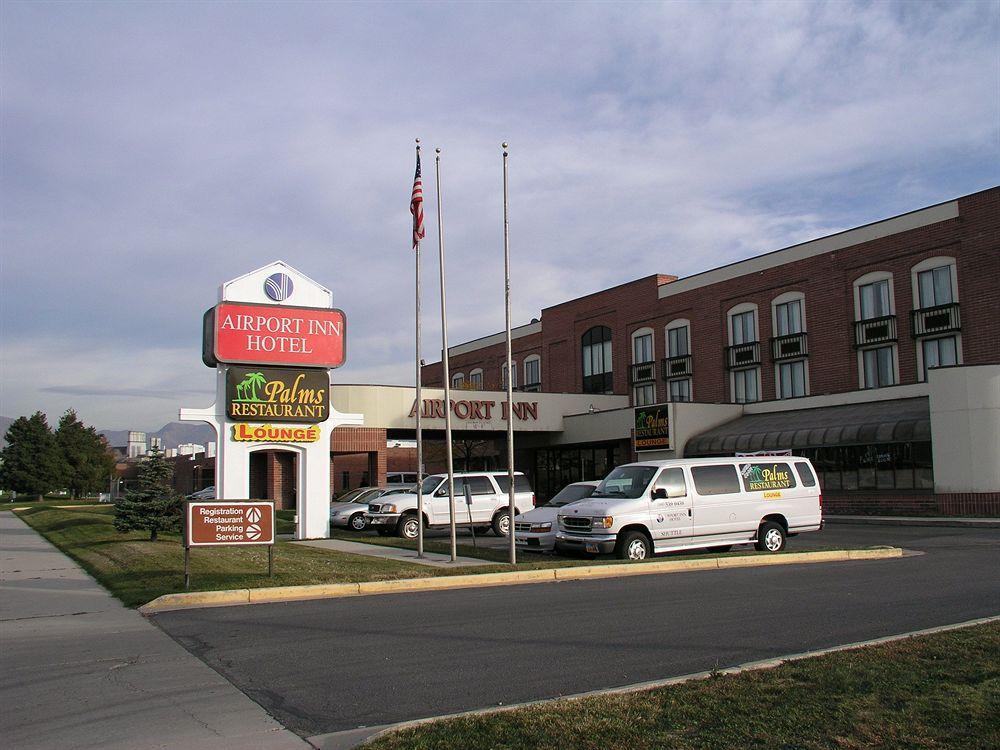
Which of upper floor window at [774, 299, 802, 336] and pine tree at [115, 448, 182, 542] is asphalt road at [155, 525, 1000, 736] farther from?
upper floor window at [774, 299, 802, 336]

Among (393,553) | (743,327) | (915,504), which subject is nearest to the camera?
(393,553)

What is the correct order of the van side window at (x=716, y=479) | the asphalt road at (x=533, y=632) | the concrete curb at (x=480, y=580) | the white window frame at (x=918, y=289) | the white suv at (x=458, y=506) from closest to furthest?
1. the asphalt road at (x=533, y=632)
2. the concrete curb at (x=480, y=580)
3. the van side window at (x=716, y=479)
4. the white suv at (x=458, y=506)
5. the white window frame at (x=918, y=289)

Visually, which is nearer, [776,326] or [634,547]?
[634,547]

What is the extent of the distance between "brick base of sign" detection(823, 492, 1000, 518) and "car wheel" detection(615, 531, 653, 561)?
17.9 meters

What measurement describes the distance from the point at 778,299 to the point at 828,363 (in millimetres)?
4249

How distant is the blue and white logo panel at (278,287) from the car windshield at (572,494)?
368 inches

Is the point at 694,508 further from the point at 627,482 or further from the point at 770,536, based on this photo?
the point at 770,536

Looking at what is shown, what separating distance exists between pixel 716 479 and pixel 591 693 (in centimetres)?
1180

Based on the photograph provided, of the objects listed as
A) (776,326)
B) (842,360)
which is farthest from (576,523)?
(776,326)

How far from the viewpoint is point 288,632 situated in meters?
10.3

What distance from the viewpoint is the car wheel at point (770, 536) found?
735 inches

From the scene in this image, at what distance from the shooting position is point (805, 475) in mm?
19406

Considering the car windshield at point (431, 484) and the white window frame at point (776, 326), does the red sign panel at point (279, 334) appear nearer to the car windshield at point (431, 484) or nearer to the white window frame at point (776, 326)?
the car windshield at point (431, 484)

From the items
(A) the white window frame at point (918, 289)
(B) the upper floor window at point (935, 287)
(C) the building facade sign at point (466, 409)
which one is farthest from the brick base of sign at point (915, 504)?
(C) the building facade sign at point (466, 409)
